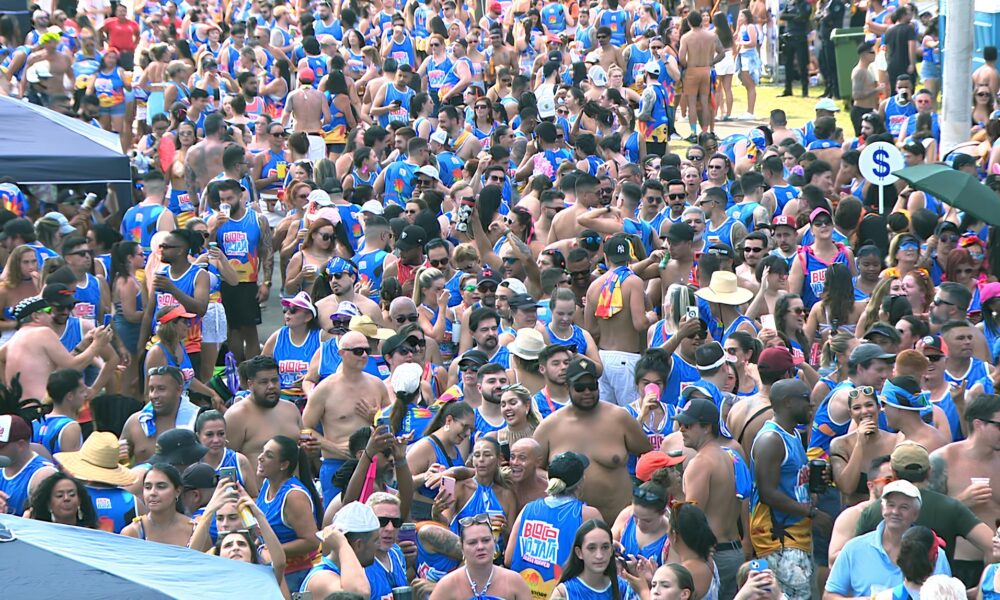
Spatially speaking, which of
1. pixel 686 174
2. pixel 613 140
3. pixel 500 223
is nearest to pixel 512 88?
pixel 613 140

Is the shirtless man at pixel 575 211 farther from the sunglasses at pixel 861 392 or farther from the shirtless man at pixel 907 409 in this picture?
the shirtless man at pixel 907 409

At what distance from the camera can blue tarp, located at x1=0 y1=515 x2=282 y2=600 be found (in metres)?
4.57

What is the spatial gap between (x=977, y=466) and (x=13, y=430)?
462cm

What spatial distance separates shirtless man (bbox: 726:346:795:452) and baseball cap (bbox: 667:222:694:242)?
8.09 ft

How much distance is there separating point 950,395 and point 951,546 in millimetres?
1673

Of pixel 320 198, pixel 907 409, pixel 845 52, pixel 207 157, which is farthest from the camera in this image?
pixel 845 52

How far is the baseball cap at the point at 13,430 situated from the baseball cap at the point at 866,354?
430cm

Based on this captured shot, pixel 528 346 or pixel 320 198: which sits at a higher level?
pixel 320 198

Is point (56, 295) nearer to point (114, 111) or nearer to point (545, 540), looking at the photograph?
point (545, 540)

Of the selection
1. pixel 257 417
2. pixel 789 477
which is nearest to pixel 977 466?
pixel 789 477

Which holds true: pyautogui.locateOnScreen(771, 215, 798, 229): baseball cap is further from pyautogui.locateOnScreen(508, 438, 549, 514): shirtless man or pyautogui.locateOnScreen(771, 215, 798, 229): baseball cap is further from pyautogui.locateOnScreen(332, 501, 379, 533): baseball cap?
pyautogui.locateOnScreen(332, 501, 379, 533): baseball cap

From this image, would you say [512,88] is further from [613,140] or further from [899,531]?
[899,531]

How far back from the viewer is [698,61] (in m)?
19.6

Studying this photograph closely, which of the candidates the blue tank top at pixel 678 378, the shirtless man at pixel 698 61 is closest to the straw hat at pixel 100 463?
the blue tank top at pixel 678 378
